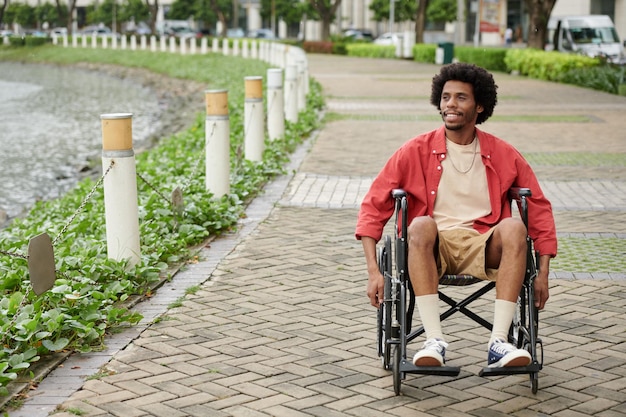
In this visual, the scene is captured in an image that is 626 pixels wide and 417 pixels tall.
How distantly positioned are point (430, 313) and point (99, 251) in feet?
9.45

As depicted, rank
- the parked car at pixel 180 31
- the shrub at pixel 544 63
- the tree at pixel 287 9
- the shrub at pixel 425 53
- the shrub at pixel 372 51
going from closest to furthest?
A: 1. the shrub at pixel 544 63
2. the shrub at pixel 425 53
3. the shrub at pixel 372 51
4. the tree at pixel 287 9
5. the parked car at pixel 180 31

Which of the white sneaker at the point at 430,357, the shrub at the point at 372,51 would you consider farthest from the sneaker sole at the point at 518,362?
the shrub at the point at 372,51

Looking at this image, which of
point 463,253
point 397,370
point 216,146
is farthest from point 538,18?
point 397,370

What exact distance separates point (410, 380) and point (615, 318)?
5.33 feet

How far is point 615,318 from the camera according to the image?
5.67 m

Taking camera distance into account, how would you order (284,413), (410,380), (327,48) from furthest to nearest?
(327,48)
(410,380)
(284,413)

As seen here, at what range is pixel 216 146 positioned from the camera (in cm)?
890

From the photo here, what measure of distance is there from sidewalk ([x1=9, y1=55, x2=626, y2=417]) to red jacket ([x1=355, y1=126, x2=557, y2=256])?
670mm

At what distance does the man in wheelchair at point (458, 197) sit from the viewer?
4.39m

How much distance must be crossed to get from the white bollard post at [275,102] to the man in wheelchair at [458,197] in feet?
25.7

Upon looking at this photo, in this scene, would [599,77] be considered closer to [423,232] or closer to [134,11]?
[423,232]

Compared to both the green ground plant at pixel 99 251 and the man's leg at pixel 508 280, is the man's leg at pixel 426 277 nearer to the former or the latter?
the man's leg at pixel 508 280

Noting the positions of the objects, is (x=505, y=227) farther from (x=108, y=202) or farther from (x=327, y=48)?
(x=327, y=48)

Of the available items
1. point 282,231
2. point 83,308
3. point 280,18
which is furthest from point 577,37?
point 280,18
